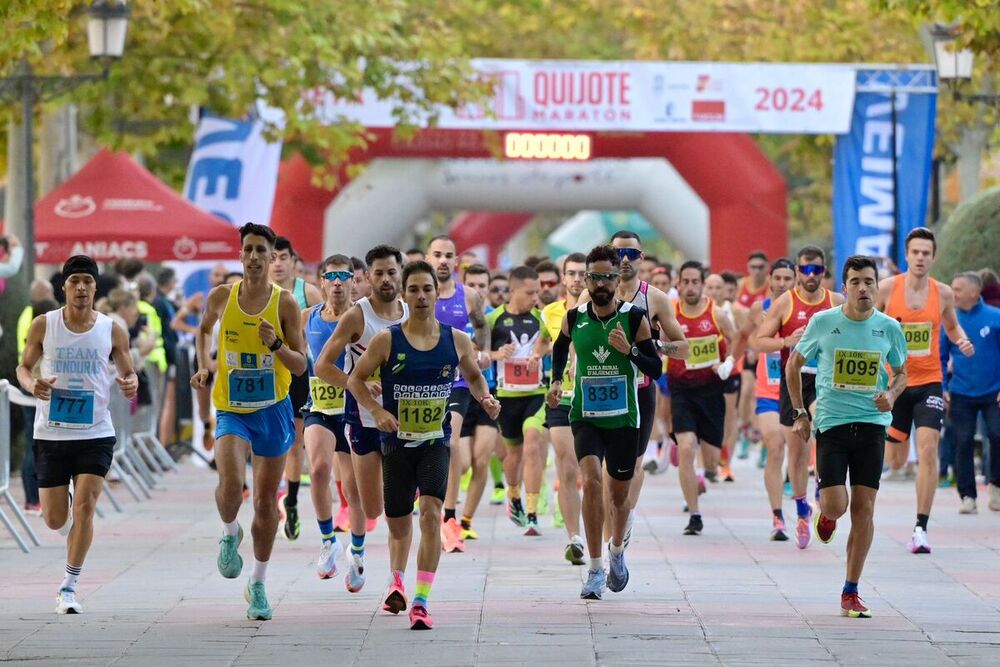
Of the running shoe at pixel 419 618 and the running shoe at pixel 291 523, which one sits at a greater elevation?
the running shoe at pixel 419 618

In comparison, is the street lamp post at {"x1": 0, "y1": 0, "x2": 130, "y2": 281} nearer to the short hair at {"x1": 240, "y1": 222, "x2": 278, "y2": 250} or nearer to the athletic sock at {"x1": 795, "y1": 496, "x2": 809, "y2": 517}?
the athletic sock at {"x1": 795, "y1": 496, "x2": 809, "y2": 517}

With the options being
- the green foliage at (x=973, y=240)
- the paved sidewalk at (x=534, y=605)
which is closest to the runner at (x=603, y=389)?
the paved sidewalk at (x=534, y=605)

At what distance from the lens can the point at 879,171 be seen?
2861 centimetres

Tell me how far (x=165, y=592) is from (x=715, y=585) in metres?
2.94

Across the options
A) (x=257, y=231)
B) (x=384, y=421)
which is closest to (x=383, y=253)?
(x=257, y=231)

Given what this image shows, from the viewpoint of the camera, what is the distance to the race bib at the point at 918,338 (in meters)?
13.8

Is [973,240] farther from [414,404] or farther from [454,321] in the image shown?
[414,404]

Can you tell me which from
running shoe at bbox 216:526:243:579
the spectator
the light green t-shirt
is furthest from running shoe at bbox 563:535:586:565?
the spectator

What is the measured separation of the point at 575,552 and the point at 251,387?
3.02m

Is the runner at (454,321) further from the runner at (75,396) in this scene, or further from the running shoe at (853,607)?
the running shoe at (853,607)

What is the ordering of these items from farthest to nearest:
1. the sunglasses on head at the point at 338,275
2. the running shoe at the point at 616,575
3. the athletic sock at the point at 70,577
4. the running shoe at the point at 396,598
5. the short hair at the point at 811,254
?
the short hair at the point at 811,254 → the sunglasses on head at the point at 338,275 → the running shoe at the point at 616,575 → the athletic sock at the point at 70,577 → the running shoe at the point at 396,598

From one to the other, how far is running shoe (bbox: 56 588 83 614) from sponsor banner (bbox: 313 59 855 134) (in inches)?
698

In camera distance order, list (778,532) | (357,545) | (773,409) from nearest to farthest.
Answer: (357,545)
(778,532)
(773,409)

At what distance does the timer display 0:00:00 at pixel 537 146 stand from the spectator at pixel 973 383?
43.7ft
